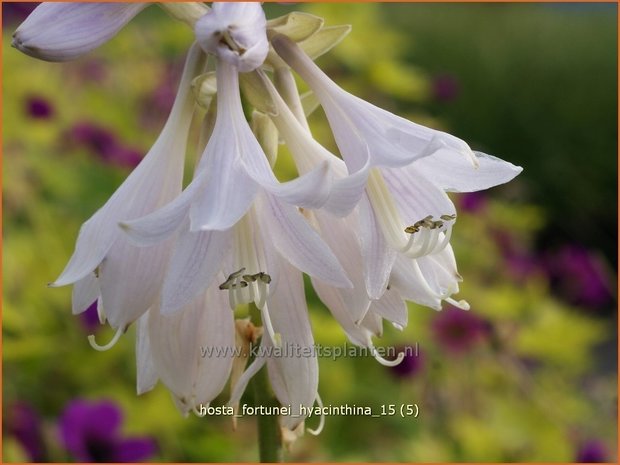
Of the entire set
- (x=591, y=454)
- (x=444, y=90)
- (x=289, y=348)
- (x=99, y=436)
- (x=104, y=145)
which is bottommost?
(x=591, y=454)

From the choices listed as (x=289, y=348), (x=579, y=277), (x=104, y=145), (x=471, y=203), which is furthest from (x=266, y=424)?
(x=579, y=277)

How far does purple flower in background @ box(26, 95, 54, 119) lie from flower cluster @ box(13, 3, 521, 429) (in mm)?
1638

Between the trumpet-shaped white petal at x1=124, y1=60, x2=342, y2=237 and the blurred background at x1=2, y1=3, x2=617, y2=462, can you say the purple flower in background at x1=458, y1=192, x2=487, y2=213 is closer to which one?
the blurred background at x1=2, y1=3, x2=617, y2=462

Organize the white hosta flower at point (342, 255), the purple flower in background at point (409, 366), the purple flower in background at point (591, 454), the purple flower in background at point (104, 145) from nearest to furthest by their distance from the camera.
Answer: the white hosta flower at point (342, 255), the purple flower in background at point (591, 454), the purple flower in background at point (409, 366), the purple flower in background at point (104, 145)

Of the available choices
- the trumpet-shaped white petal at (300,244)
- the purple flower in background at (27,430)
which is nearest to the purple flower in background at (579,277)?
the purple flower in background at (27,430)

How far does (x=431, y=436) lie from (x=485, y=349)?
33cm

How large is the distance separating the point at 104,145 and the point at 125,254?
1.72 m

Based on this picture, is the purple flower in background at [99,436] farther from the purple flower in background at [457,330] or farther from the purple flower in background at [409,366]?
the purple flower in background at [457,330]

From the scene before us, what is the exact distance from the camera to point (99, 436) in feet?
5.11

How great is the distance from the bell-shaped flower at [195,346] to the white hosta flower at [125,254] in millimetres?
46

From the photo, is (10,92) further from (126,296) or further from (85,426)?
(126,296)

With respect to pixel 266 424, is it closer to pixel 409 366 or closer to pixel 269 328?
pixel 269 328

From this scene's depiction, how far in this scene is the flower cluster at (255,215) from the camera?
76 centimetres

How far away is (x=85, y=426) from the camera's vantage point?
1537 millimetres
